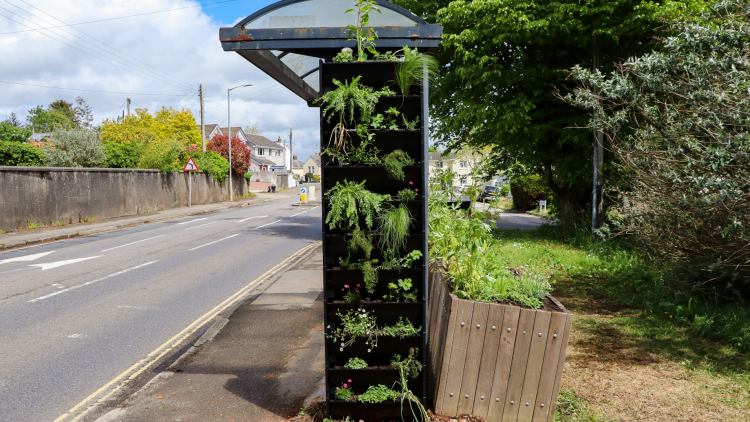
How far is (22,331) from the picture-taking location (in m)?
6.46

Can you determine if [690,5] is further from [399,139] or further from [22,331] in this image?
[22,331]

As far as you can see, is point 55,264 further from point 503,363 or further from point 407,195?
point 503,363

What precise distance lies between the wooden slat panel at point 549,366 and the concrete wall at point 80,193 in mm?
18534

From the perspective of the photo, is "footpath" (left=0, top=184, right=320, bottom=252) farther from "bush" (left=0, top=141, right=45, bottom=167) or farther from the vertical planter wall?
the vertical planter wall

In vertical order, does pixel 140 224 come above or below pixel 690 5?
below

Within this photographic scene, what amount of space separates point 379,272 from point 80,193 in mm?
20670

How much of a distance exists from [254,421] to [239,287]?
5.39 metres

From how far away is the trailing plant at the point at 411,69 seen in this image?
3.43 meters

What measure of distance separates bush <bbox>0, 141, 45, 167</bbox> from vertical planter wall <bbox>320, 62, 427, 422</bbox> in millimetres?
23096

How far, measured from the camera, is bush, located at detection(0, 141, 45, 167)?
21.0 metres

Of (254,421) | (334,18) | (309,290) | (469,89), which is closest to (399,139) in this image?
(334,18)

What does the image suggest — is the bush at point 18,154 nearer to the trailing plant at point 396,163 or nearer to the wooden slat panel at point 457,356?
the trailing plant at point 396,163

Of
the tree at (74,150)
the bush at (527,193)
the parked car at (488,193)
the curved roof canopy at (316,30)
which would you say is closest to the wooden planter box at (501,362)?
the parked car at (488,193)

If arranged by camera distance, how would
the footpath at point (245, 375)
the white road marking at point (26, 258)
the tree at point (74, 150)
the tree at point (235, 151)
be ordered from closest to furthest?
the footpath at point (245, 375)
the white road marking at point (26, 258)
the tree at point (74, 150)
the tree at point (235, 151)
